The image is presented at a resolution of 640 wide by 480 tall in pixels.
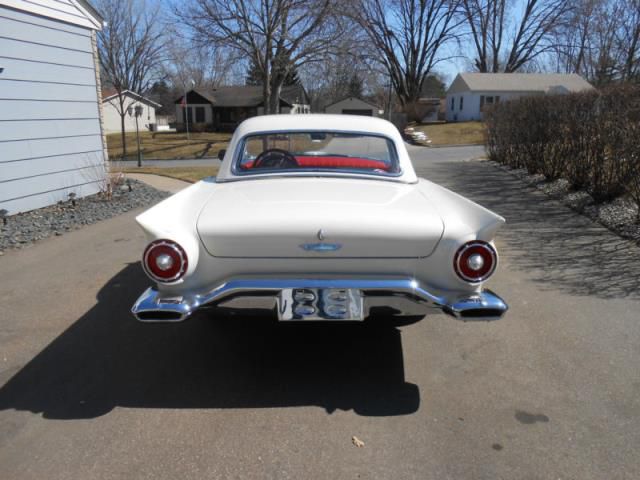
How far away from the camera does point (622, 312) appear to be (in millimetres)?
4184

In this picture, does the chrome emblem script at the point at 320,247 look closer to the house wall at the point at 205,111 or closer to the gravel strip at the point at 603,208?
the gravel strip at the point at 603,208

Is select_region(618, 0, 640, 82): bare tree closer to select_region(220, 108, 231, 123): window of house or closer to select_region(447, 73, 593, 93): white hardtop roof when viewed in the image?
select_region(447, 73, 593, 93): white hardtop roof

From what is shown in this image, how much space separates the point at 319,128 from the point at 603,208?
5422 millimetres

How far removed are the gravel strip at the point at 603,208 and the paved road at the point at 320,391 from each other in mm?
1899

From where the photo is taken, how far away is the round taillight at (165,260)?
2.73m

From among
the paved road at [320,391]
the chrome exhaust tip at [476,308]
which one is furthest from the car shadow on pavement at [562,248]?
the chrome exhaust tip at [476,308]

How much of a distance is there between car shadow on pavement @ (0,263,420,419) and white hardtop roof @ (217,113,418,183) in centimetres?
128

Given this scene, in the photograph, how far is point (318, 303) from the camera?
2.77m

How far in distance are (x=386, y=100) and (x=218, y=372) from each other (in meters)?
65.8

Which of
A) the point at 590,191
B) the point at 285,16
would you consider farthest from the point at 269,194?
the point at 285,16

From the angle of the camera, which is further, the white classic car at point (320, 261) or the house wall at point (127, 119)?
the house wall at point (127, 119)

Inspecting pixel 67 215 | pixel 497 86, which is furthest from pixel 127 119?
pixel 67 215

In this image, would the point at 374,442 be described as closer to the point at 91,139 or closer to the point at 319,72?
the point at 91,139

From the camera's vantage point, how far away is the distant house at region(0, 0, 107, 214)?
7.45 m
